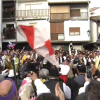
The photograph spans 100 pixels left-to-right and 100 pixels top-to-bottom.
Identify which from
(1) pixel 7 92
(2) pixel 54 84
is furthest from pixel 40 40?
(1) pixel 7 92

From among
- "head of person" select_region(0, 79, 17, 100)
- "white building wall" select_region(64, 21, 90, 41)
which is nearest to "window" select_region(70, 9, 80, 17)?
"white building wall" select_region(64, 21, 90, 41)

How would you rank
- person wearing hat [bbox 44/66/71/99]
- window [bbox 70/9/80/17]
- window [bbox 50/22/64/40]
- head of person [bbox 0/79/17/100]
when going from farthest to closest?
1. window [bbox 70/9/80/17]
2. window [bbox 50/22/64/40]
3. person wearing hat [bbox 44/66/71/99]
4. head of person [bbox 0/79/17/100]

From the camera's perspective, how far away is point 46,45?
13.6 ft

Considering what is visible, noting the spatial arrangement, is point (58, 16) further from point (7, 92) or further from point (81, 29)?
point (7, 92)

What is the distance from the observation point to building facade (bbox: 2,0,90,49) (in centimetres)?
2609

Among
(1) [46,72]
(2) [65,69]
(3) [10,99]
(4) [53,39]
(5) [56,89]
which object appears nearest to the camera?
(3) [10,99]

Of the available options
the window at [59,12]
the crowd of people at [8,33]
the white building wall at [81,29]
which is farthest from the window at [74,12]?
the crowd of people at [8,33]

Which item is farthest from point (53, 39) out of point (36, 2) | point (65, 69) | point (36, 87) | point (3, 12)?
point (36, 87)

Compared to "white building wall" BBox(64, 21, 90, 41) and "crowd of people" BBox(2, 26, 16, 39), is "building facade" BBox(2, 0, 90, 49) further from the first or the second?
"crowd of people" BBox(2, 26, 16, 39)

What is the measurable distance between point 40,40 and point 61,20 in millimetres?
22488

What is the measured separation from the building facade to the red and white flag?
21.5 meters

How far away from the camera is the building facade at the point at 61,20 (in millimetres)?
26094

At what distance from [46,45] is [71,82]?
0.88 m

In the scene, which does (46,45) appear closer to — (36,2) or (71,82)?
(71,82)
